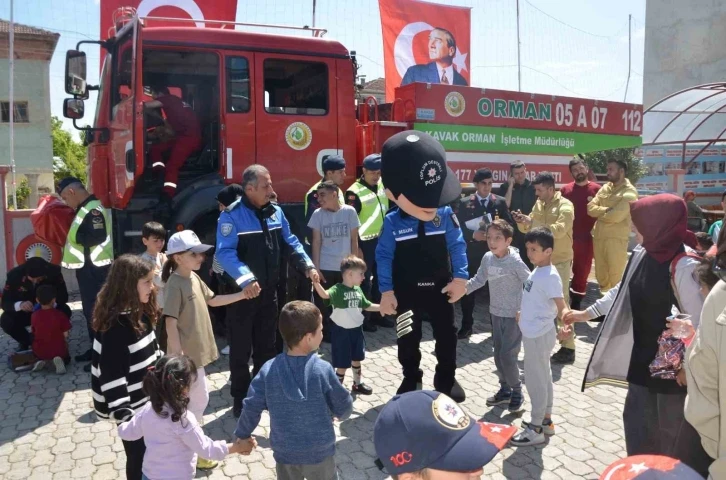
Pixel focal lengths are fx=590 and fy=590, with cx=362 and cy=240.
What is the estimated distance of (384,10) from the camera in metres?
13.5

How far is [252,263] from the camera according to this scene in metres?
4.10

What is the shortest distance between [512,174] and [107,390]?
5.36 meters

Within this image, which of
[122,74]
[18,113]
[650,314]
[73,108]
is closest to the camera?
[650,314]

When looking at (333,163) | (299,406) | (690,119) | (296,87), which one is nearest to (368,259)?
(333,163)

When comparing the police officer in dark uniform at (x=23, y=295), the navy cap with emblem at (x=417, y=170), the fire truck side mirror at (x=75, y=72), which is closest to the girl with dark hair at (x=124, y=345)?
Result: the navy cap with emblem at (x=417, y=170)

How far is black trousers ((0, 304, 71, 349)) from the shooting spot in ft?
18.5

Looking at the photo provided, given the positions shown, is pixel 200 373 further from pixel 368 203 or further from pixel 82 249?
pixel 368 203

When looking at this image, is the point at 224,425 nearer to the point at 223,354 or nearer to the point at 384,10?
the point at 223,354

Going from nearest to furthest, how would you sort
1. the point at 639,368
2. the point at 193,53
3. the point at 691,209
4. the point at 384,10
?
1. the point at 639,368
2. the point at 193,53
3. the point at 691,209
4. the point at 384,10

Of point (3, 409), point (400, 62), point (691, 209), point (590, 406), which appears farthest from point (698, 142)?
point (3, 409)

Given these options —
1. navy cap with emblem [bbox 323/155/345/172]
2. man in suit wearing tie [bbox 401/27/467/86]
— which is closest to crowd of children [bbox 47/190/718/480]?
navy cap with emblem [bbox 323/155/345/172]

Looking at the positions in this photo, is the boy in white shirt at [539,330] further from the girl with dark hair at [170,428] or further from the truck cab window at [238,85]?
the truck cab window at [238,85]

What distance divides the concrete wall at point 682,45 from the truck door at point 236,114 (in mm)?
29761

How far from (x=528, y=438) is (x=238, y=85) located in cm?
401
